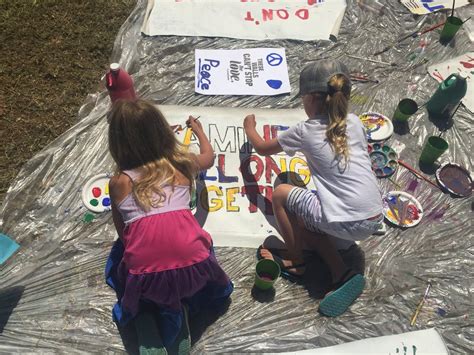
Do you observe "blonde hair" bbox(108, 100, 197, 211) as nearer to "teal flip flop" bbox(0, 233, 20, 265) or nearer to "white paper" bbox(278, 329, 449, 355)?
"teal flip flop" bbox(0, 233, 20, 265)

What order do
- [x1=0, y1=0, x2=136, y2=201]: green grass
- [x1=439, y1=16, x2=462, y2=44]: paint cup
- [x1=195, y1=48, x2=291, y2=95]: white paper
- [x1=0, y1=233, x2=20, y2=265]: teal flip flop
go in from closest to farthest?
[x1=0, y1=233, x2=20, y2=265]: teal flip flop
[x1=0, y1=0, x2=136, y2=201]: green grass
[x1=195, y1=48, x2=291, y2=95]: white paper
[x1=439, y1=16, x2=462, y2=44]: paint cup

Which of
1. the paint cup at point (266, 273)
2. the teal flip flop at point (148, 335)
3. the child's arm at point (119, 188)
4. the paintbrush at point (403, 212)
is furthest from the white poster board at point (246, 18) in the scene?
the teal flip flop at point (148, 335)

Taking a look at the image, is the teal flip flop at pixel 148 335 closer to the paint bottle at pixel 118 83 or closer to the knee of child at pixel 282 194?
the knee of child at pixel 282 194

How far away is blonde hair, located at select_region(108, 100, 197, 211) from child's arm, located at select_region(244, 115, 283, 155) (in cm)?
54

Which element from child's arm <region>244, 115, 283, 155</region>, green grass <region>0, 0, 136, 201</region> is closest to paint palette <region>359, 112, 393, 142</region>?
child's arm <region>244, 115, 283, 155</region>

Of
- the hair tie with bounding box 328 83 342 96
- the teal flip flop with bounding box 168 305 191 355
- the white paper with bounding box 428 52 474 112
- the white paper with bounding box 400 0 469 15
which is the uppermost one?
the hair tie with bounding box 328 83 342 96

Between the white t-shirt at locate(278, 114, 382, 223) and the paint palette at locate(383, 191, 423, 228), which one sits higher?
the white t-shirt at locate(278, 114, 382, 223)

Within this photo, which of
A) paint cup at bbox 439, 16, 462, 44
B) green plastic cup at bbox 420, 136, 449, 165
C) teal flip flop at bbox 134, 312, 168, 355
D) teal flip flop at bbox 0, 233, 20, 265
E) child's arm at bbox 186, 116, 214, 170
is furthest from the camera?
paint cup at bbox 439, 16, 462, 44

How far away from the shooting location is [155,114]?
5.08 ft

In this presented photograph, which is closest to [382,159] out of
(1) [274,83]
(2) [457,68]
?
(1) [274,83]

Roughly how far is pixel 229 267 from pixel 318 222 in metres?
0.48

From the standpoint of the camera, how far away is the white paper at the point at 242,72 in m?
2.52

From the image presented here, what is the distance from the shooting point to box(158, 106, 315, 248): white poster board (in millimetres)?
2045

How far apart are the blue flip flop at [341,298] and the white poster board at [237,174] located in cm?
40
